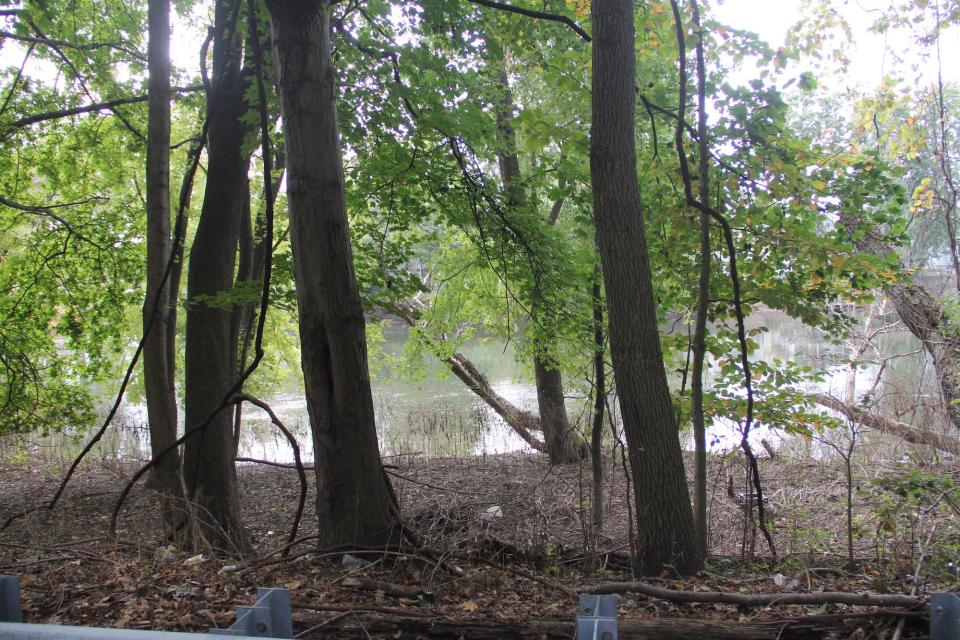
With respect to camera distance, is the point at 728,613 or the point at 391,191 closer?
the point at 728,613

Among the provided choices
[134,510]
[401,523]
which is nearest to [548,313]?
[401,523]

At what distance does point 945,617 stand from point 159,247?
553 centimetres

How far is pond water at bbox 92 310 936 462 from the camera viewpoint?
1130cm

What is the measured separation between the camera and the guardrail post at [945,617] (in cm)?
188

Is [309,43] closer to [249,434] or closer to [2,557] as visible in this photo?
[2,557]

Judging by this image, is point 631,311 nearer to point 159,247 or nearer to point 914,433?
point 159,247

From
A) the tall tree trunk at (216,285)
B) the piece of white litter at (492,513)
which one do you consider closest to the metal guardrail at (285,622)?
the piece of white litter at (492,513)

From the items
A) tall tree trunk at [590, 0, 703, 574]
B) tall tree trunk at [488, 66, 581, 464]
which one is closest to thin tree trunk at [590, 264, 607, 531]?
tall tree trunk at [590, 0, 703, 574]

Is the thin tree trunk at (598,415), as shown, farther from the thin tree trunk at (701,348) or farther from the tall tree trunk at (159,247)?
the tall tree trunk at (159,247)

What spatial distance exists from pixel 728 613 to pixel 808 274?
12.9 ft

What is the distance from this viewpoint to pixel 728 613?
3.08 metres

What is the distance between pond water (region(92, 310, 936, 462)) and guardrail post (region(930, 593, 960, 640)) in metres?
6.42

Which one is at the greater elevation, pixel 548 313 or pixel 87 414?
pixel 548 313

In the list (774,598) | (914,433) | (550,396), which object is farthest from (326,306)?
(914,433)
